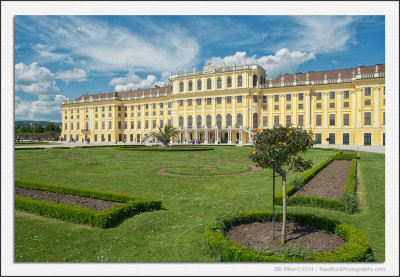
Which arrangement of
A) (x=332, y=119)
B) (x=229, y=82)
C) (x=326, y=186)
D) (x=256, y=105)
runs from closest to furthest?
(x=326, y=186), (x=332, y=119), (x=256, y=105), (x=229, y=82)

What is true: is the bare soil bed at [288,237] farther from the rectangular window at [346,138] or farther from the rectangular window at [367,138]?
the rectangular window at [346,138]

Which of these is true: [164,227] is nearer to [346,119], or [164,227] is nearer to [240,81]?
[346,119]

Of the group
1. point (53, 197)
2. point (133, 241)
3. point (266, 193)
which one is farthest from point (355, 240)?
point (53, 197)

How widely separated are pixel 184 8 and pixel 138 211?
19.0 feet

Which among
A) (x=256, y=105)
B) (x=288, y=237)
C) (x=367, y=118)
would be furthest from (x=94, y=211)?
(x=256, y=105)

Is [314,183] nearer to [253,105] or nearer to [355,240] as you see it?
[355,240]

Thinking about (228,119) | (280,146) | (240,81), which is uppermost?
(240,81)

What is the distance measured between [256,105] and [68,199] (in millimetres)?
51787

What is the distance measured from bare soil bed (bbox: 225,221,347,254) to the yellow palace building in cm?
4254

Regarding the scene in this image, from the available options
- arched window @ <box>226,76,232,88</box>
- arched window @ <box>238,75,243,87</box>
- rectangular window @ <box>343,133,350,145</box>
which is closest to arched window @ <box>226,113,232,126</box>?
arched window @ <box>226,76,232,88</box>

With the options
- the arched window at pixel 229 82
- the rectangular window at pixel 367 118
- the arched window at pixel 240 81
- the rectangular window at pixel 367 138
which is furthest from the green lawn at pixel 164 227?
the arched window at pixel 229 82

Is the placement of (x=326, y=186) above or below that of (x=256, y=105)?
below

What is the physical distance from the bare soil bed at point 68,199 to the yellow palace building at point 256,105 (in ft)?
143

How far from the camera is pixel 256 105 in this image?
56.8 metres
